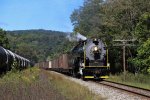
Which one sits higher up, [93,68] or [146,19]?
[146,19]

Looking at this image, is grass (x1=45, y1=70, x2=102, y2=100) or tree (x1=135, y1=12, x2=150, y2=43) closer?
grass (x1=45, y1=70, x2=102, y2=100)

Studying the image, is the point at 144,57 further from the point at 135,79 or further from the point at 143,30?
the point at 143,30

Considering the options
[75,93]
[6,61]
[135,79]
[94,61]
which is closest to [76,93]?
[75,93]

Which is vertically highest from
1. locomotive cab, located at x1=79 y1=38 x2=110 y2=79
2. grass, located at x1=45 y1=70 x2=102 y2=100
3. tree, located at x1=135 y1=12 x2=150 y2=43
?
tree, located at x1=135 y1=12 x2=150 y2=43

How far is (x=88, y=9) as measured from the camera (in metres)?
95.9

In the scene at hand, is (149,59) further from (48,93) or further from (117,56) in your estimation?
(48,93)

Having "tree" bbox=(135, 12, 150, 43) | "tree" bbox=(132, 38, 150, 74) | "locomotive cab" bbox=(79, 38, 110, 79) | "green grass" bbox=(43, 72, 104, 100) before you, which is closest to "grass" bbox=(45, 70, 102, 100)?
"green grass" bbox=(43, 72, 104, 100)

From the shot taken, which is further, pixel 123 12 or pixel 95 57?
pixel 123 12

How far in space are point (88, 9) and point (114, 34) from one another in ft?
157

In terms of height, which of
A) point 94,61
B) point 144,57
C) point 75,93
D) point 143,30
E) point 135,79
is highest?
point 143,30

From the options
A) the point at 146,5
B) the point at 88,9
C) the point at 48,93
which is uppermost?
the point at 88,9

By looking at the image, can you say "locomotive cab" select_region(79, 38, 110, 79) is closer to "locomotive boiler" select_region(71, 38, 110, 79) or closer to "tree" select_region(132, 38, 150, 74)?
"locomotive boiler" select_region(71, 38, 110, 79)

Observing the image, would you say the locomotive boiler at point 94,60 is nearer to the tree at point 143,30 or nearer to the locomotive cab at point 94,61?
the locomotive cab at point 94,61

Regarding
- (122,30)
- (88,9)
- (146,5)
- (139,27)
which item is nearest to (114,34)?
(122,30)
